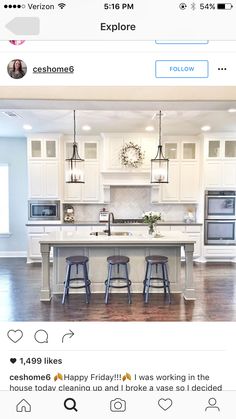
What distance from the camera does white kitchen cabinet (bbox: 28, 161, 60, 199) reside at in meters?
5.86

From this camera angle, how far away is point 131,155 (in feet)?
19.1

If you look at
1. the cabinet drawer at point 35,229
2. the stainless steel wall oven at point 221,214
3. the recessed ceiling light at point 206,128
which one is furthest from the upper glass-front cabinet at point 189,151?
the cabinet drawer at point 35,229

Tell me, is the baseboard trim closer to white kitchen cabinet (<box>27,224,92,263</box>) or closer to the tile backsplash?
white kitchen cabinet (<box>27,224,92,263</box>)

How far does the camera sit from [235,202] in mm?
5758

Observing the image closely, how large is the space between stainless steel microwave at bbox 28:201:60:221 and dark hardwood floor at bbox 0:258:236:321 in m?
1.56

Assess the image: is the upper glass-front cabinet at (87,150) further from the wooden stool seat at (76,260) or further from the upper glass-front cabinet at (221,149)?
the wooden stool seat at (76,260)

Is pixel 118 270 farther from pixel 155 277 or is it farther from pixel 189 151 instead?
pixel 189 151
